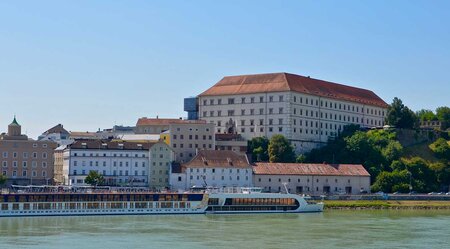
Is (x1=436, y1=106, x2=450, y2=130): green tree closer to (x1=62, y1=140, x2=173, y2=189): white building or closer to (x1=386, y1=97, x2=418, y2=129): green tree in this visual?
(x1=386, y1=97, x2=418, y2=129): green tree

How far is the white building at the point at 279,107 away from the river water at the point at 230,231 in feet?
117

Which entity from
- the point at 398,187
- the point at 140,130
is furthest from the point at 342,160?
the point at 140,130

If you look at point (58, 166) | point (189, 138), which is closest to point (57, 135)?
point (58, 166)

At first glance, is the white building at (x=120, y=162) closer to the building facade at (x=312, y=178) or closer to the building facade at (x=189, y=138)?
the building facade at (x=189, y=138)

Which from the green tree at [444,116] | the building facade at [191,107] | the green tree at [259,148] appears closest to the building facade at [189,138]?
the green tree at [259,148]

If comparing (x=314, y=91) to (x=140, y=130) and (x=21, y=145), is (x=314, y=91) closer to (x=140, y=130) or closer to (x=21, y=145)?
(x=140, y=130)

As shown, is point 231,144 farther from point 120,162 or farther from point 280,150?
point 120,162

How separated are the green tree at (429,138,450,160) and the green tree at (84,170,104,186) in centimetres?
4721

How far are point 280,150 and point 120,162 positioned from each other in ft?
65.7

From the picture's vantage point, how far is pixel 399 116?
395ft

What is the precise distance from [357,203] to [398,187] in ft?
32.8

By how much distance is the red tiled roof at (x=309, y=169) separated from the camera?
96.7 meters

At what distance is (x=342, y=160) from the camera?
107 meters

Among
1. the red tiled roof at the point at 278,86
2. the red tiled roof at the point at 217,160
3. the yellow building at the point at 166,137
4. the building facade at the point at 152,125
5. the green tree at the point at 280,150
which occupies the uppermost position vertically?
the red tiled roof at the point at 278,86
